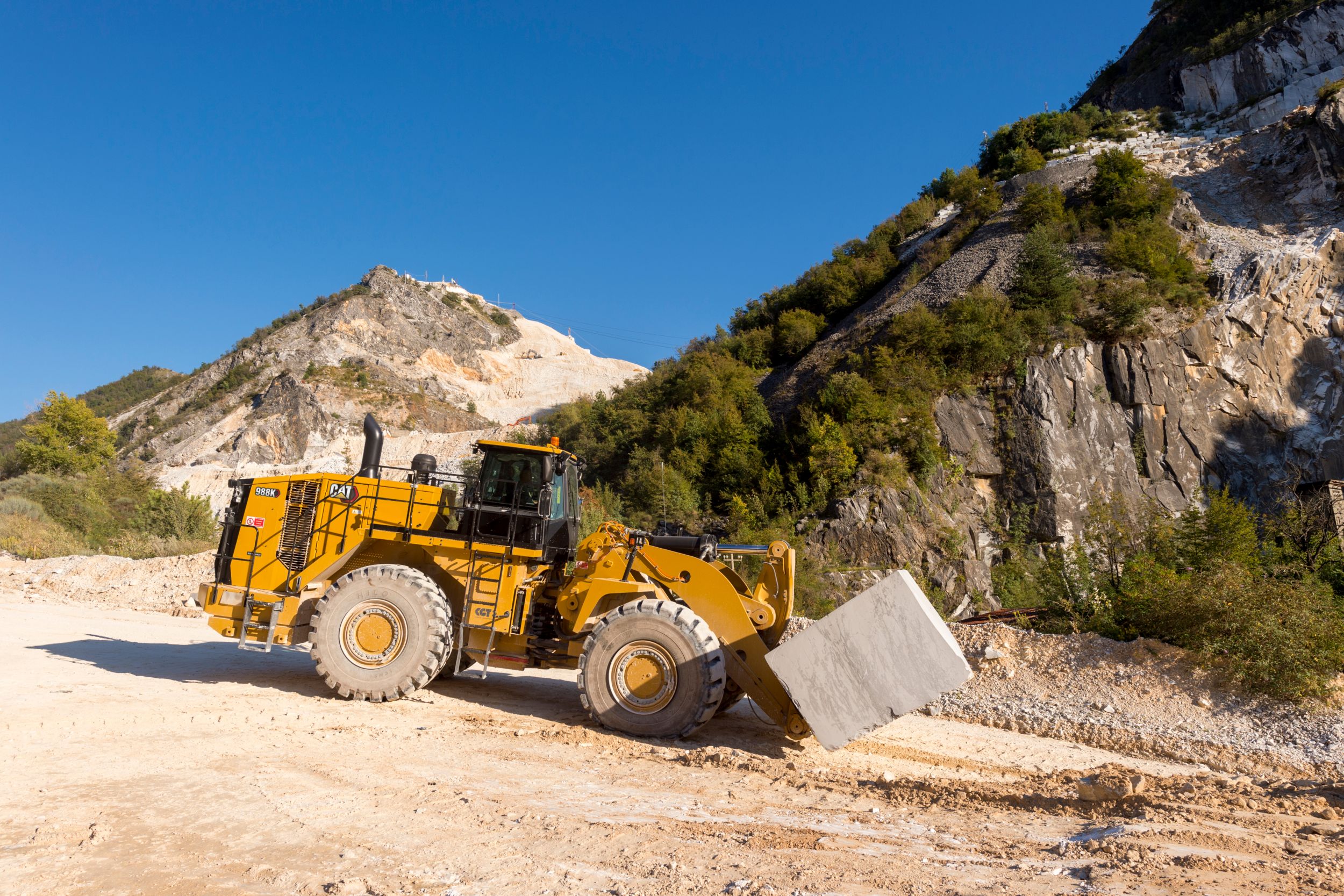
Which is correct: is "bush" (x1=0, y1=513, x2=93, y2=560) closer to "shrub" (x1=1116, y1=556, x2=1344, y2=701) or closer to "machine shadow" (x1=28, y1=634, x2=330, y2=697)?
"machine shadow" (x1=28, y1=634, x2=330, y2=697)

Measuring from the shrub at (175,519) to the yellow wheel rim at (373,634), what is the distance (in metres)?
17.1

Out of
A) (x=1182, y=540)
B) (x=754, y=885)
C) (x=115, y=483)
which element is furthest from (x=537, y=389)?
(x=754, y=885)

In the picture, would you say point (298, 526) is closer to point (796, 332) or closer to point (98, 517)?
point (98, 517)

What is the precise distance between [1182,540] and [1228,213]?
27383mm

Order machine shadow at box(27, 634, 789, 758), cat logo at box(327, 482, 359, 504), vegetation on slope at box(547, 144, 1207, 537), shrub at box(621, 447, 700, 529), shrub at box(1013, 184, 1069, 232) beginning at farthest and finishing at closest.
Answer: shrub at box(1013, 184, 1069, 232) < shrub at box(621, 447, 700, 529) < vegetation on slope at box(547, 144, 1207, 537) < cat logo at box(327, 482, 359, 504) < machine shadow at box(27, 634, 789, 758)

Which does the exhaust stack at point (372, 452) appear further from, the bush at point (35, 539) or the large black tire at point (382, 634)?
the bush at point (35, 539)

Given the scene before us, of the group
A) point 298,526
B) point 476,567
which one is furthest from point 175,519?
point 476,567

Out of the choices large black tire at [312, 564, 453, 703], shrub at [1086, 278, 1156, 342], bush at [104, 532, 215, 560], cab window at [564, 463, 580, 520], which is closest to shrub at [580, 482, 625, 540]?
cab window at [564, 463, 580, 520]

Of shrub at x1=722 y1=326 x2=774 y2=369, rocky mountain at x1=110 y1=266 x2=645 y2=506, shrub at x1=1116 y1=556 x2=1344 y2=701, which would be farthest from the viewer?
rocky mountain at x1=110 y1=266 x2=645 y2=506

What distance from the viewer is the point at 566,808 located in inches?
183

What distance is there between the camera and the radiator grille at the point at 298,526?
7871 mm

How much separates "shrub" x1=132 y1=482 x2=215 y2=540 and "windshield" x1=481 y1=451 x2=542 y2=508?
58.8 ft

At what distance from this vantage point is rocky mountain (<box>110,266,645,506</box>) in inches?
2047

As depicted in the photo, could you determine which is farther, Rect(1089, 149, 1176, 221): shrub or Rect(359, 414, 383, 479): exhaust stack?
Rect(1089, 149, 1176, 221): shrub
